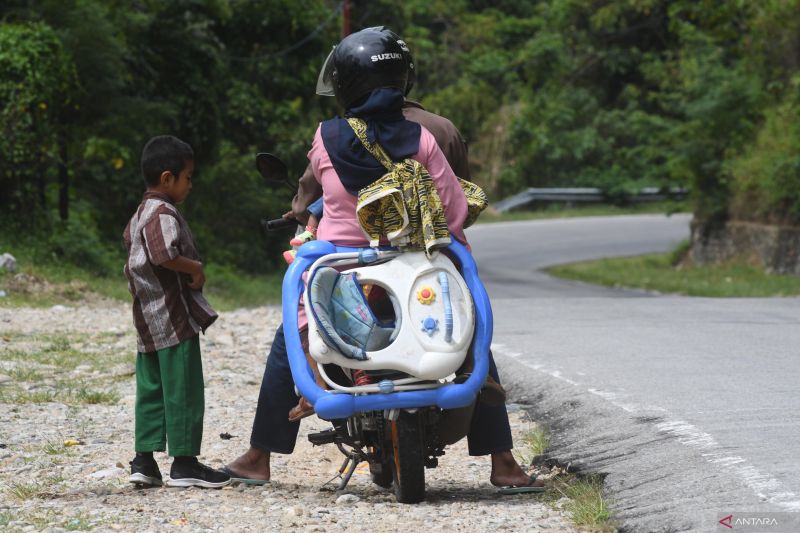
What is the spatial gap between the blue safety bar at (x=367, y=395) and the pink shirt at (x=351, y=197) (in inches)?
2.5

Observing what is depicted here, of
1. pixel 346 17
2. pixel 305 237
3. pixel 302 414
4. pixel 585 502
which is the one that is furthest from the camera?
pixel 346 17

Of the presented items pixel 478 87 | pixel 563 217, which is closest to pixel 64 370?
pixel 563 217

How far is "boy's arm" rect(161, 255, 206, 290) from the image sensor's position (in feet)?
17.5

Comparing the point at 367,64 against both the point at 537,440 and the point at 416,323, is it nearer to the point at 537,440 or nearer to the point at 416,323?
the point at 416,323

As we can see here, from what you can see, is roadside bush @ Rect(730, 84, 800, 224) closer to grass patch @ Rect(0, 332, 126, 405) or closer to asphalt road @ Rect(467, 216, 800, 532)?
asphalt road @ Rect(467, 216, 800, 532)

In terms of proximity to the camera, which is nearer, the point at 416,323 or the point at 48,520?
the point at 48,520

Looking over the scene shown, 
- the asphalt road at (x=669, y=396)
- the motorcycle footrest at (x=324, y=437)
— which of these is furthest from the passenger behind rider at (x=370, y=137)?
the asphalt road at (x=669, y=396)

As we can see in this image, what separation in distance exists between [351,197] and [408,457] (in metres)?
1.06

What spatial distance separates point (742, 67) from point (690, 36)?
5790 millimetres

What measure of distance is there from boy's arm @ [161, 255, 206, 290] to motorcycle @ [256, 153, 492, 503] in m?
0.56

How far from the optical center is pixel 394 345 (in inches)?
190

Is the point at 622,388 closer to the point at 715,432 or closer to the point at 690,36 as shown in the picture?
the point at 715,432

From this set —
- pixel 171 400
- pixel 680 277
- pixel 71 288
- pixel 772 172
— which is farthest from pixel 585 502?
pixel 772 172

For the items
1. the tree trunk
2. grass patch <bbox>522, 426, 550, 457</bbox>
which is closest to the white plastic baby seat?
grass patch <bbox>522, 426, 550, 457</bbox>
